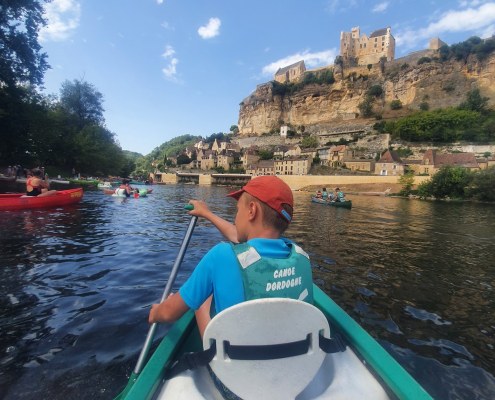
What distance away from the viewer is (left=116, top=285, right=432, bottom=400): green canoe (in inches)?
79.8

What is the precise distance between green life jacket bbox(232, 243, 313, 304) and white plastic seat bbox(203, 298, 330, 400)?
23 cm

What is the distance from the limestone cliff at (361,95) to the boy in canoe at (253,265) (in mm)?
100870

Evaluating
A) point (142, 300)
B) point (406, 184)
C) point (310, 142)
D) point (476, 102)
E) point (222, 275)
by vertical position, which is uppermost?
point (476, 102)

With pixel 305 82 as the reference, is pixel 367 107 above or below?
below

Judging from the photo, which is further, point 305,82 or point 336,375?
point 305,82

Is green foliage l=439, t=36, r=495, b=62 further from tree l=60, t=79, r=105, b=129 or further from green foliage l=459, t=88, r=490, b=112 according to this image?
tree l=60, t=79, r=105, b=129

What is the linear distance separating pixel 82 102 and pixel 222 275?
56.7m

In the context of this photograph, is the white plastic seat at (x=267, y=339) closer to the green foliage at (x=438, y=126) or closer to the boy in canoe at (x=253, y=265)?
the boy in canoe at (x=253, y=265)

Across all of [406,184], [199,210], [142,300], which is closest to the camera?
[199,210]

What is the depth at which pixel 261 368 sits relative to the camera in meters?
1.71

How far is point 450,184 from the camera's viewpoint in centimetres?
4503

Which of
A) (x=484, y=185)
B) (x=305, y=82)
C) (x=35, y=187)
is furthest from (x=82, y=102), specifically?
(x=305, y=82)

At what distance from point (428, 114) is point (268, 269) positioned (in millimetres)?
95255

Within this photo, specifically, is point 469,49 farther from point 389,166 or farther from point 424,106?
point 389,166
